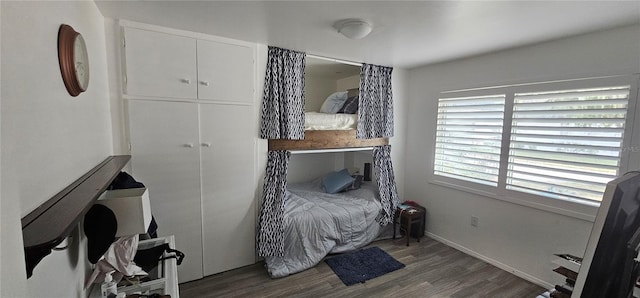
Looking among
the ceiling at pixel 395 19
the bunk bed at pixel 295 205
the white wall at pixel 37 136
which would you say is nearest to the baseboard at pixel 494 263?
the bunk bed at pixel 295 205

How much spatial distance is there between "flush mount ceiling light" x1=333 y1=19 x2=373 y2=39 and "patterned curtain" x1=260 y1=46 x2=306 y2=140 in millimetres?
835

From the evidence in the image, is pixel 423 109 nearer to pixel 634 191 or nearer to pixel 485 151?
pixel 485 151

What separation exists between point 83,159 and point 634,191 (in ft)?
7.13

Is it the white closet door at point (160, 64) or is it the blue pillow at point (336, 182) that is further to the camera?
the blue pillow at point (336, 182)

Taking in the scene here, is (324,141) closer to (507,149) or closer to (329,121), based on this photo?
(329,121)

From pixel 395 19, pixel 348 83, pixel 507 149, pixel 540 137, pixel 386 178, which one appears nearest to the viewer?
pixel 395 19

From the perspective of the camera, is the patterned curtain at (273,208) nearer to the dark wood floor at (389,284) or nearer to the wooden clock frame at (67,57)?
the dark wood floor at (389,284)

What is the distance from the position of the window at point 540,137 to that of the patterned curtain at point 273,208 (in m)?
2.04

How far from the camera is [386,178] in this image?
11.7ft

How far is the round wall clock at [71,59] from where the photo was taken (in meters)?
1.10

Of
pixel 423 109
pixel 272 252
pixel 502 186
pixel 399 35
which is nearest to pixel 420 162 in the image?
pixel 423 109

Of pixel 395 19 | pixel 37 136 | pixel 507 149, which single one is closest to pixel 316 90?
pixel 395 19

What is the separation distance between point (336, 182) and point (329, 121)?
0.95 metres

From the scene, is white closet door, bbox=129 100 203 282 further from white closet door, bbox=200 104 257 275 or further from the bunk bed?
the bunk bed
